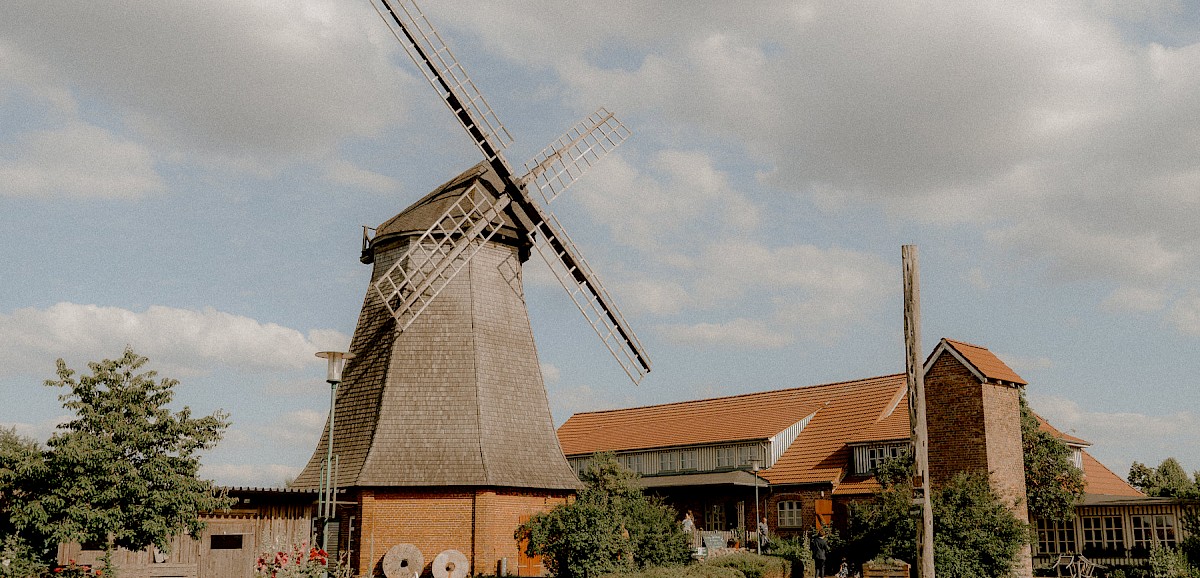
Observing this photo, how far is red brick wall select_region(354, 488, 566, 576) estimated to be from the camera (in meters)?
25.0

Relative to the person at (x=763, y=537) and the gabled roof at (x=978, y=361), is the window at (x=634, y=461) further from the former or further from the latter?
the gabled roof at (x=978, y=361)

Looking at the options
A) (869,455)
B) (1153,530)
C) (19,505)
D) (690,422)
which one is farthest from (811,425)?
(19,505)

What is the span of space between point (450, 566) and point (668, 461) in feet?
57.8

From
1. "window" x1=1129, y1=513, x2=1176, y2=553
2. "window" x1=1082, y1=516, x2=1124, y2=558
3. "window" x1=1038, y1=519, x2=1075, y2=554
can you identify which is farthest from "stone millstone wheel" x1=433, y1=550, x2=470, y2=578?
"window" x1=1129, y1=513, x2=1176, y2=553

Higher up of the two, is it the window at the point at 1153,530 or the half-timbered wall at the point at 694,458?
the half-timbered wall at the point at 694,458

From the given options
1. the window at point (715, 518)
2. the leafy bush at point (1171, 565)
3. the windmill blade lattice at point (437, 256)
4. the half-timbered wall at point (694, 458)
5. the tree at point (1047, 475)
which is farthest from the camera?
the half-timbered wall at point (694, 458)

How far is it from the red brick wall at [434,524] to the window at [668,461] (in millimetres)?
16209

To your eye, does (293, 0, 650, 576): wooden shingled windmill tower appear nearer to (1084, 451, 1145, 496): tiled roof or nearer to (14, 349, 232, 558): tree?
(14, 349, 232, 558): tree

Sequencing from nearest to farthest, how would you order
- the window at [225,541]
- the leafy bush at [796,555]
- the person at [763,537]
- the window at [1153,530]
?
the window at [225,541]
the leafy bush at [796,555]
the window at [1153,530]
the person at [763,537]

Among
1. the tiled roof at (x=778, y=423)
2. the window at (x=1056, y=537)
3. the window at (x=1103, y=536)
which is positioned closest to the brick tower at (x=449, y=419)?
the tiled roof at (x=778, y=423)

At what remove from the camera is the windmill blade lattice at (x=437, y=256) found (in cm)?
2686

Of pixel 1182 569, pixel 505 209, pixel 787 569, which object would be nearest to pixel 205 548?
pixel 505 209

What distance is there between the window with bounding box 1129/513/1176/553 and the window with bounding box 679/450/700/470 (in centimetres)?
1611

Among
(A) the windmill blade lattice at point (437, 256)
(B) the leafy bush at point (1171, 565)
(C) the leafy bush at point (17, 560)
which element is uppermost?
(A) the windmill blade lattice at point (437, 256)
